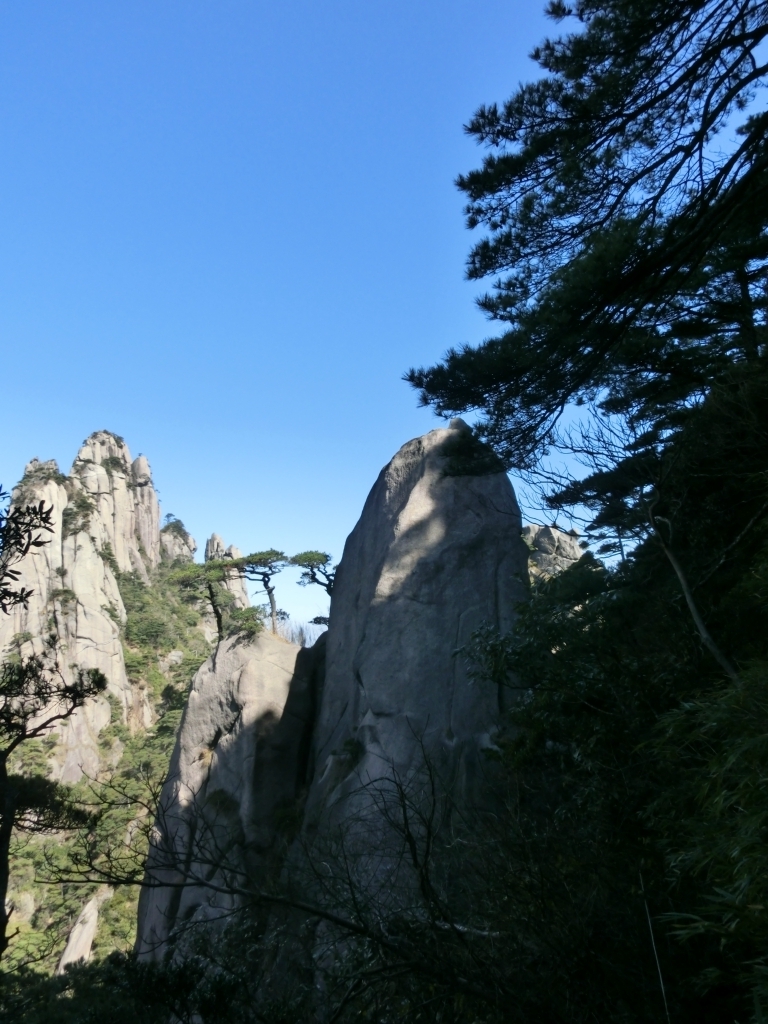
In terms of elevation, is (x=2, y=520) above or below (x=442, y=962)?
above

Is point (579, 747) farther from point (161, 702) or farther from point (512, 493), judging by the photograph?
point (161, 702)

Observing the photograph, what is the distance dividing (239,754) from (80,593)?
26.9 m

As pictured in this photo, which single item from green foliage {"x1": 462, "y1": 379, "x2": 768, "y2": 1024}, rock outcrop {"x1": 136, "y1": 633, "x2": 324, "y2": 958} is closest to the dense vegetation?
rock outcrop {"x1": 136, "y1": 633, "x2": 324, "y2": 958}

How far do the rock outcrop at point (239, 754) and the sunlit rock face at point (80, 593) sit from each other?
16438mm

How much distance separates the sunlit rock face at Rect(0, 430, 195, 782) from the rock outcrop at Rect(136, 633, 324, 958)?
16438 mm

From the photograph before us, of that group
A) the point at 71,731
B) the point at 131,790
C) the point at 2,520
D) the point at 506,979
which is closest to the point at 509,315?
the point at 2,520

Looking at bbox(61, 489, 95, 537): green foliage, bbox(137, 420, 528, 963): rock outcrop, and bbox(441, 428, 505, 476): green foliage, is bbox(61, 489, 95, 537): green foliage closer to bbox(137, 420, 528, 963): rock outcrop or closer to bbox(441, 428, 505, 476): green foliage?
bbox(137, 420, 528, 963): rock outcrop

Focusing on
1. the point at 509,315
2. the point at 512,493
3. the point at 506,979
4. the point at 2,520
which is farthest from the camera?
the point at 512,493

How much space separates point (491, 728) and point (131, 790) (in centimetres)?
2007

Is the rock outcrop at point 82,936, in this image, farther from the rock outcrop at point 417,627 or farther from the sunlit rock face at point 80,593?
the rock outcrop at point 417,627

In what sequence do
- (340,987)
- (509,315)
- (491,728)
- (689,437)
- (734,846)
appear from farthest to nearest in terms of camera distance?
(491,728) < (689,437) < (509,315) < (340,987) < (734,846)

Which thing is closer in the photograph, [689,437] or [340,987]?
[340,987]

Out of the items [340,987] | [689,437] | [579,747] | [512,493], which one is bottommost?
[340,987]

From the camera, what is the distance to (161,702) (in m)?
38.5
